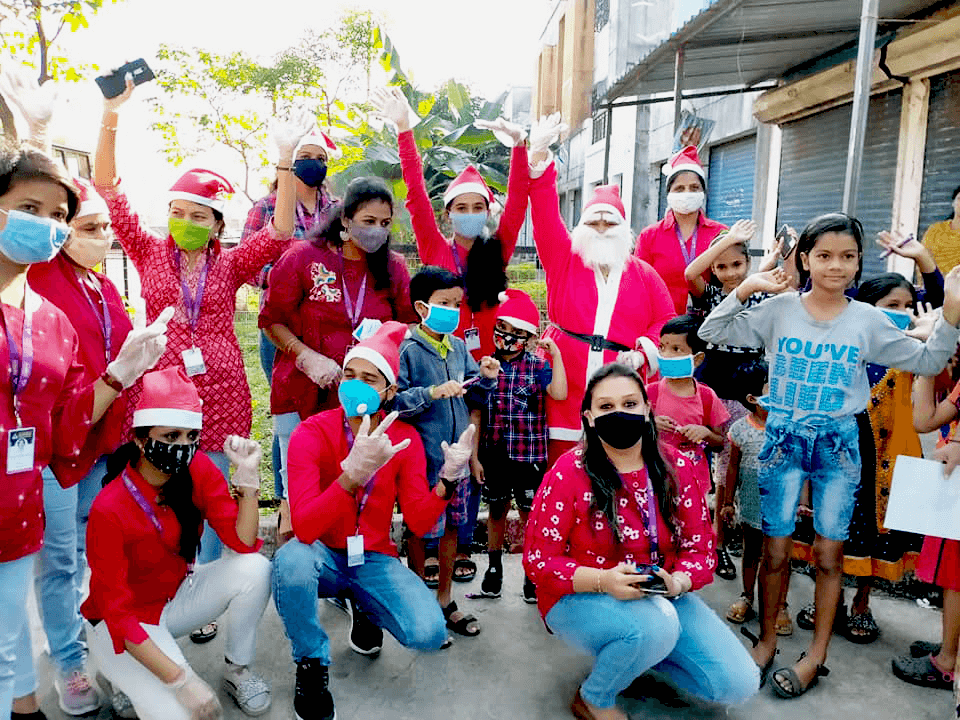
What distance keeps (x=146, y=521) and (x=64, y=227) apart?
1.06 metres

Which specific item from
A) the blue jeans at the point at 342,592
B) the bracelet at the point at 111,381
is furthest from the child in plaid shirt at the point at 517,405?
the bracelet at the point at 111,381

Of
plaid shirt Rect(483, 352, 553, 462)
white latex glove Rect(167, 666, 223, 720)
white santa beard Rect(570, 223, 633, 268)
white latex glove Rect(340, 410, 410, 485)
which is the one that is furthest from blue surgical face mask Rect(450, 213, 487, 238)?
white latex glove Rect(167, 666, 223, 720)

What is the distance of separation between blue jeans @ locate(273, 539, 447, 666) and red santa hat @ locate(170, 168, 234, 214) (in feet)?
4.99

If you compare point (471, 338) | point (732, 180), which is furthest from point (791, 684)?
point (732, 180)

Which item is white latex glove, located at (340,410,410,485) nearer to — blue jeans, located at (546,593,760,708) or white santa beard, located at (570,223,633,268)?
blue jeans, located at (546,593,760,708)

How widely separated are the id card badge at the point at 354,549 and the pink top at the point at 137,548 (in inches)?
14.4

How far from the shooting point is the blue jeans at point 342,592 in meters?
2.80

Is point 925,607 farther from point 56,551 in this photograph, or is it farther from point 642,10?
point 642,10

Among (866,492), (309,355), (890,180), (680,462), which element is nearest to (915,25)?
(890,180)

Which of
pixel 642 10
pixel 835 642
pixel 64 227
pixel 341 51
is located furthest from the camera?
pixel 341 51

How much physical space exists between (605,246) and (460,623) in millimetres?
1961

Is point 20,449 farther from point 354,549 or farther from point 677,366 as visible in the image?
point 677,366

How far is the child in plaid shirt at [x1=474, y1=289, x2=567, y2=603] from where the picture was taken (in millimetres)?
3664

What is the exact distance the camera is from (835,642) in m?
3.41
